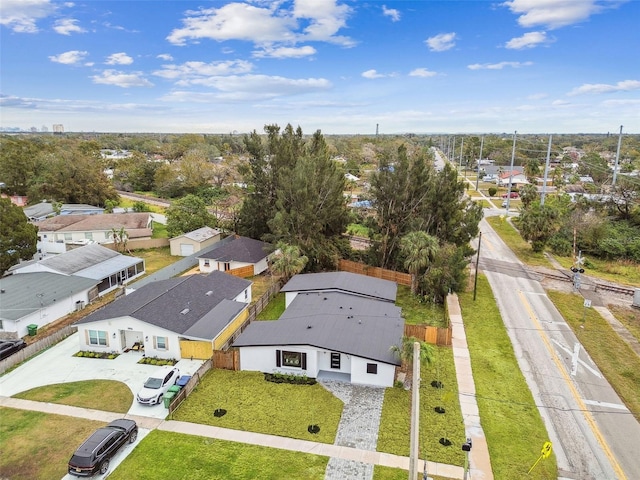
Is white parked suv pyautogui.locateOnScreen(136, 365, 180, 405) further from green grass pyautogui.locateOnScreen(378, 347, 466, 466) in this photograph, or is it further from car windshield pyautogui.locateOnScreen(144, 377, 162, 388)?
green grass pyautogui.locateOnScreen(378, 347, 466, 466)

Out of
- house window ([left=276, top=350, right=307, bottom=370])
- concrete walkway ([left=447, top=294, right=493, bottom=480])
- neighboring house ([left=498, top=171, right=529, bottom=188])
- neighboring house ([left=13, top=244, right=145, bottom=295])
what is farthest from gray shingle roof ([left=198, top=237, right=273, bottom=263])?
neighboring house ([left=498, top=171, right=529, bottom=188])

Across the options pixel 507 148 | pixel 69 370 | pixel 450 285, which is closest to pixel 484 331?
pixel 450 285

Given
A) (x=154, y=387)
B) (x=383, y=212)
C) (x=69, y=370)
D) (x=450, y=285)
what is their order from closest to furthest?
1. (x=154, y=387)
2. (x=69, y=370)
3. (x=450, y=285)
4. (x=383, y=212)

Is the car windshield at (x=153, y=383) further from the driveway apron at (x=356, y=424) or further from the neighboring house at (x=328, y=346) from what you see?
the driveway apron at (x=356, y=424)

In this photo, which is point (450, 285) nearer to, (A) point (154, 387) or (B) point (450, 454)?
(B) point (450, 454)

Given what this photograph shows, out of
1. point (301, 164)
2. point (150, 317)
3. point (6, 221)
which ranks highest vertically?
point (301, 164)

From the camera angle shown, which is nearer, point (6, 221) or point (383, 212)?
point (6, 221)

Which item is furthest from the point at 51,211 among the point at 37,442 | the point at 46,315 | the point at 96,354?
the point at 37,442
